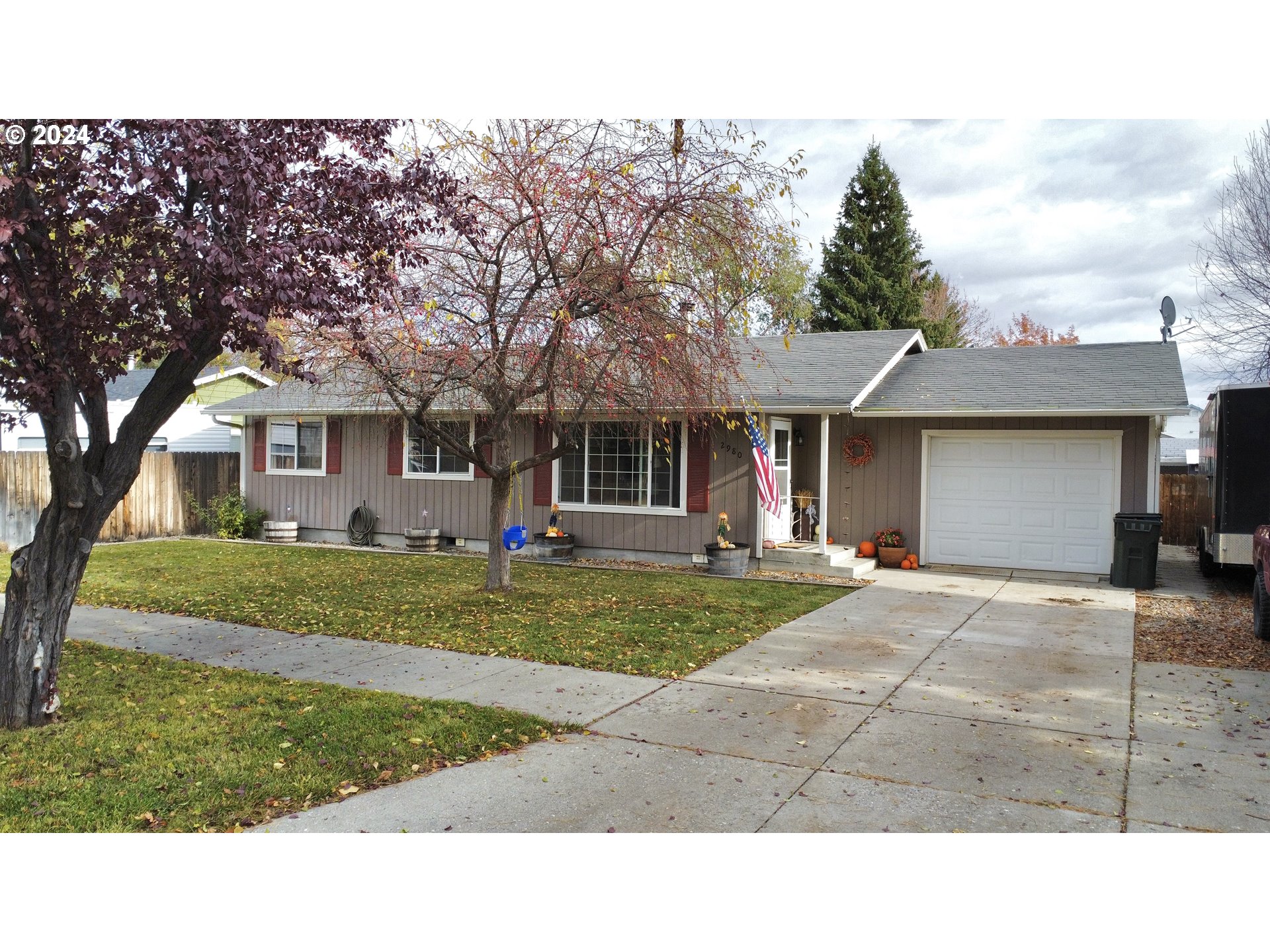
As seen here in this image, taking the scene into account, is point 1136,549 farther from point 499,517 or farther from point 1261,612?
point 499,517

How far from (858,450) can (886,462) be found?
46cm

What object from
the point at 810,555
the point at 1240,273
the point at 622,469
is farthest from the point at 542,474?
the point at 1240,273

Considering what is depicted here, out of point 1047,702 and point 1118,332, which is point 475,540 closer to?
point 1047,702

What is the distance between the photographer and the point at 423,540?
14.4m

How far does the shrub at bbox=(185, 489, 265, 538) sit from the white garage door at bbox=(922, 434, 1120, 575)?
12.3m

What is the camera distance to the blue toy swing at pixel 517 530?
9758 millimetres

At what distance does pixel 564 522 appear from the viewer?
1358cm

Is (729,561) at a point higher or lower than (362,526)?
lower

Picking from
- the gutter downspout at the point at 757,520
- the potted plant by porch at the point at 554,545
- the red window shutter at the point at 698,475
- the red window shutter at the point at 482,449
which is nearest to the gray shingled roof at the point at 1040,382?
the gutter downspout at the point at 757,520

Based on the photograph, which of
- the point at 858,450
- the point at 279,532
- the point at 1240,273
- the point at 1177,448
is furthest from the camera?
the point at 1177,448

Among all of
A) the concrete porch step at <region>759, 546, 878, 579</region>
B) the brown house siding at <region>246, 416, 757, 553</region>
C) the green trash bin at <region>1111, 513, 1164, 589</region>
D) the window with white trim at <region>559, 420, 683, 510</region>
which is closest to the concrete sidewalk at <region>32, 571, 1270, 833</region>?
the green trash bin at <region>1111, 513, 1164, 589</region>

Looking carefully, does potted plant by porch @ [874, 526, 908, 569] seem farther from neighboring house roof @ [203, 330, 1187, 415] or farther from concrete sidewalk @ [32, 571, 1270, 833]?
concrete sidewalk @ [32, 571, 1270, 833]

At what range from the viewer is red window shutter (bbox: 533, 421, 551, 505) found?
1370 cm

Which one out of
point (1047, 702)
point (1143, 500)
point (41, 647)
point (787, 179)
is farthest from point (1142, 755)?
point (1143, 500)
